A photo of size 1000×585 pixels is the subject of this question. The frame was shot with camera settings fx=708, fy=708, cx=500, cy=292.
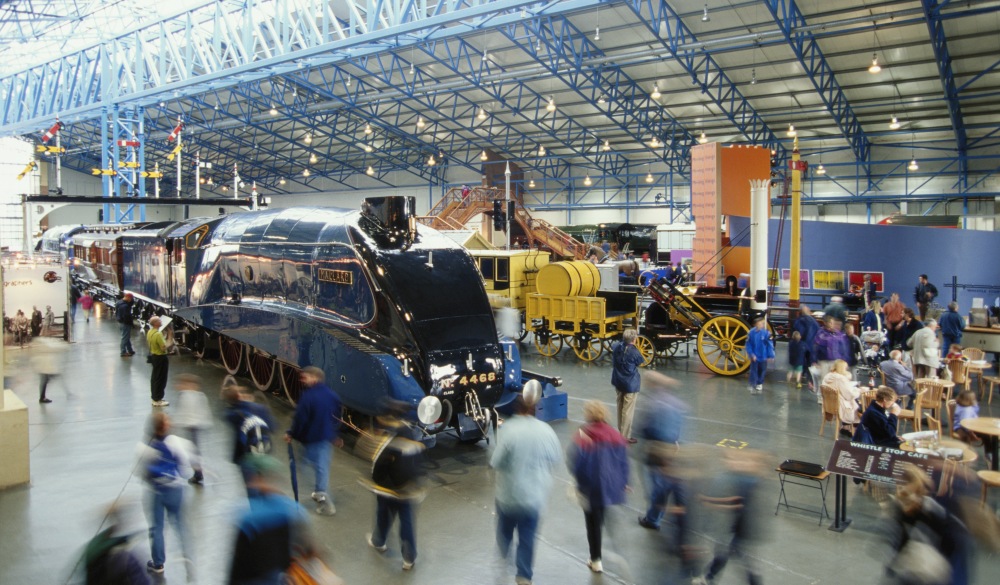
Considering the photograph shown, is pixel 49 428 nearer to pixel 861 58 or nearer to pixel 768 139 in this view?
pixel 861 58

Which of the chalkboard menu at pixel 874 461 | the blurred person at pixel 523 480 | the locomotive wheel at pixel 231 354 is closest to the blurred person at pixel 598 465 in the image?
the blurred person at pixel 523 480

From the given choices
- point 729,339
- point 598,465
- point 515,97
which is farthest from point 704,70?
point 598,465

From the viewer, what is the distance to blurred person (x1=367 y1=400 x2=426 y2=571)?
5445 millimetres

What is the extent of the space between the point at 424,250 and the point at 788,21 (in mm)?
16566

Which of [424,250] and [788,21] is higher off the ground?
[788,21]

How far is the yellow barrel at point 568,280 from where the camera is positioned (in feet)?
Answer: 51.3

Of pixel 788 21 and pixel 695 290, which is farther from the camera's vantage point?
pixel 788 21

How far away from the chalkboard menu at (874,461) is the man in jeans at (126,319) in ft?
45.2

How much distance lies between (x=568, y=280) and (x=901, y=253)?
10456 millimetres

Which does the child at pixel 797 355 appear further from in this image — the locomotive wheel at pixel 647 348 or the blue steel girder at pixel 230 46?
the blue steel girder at pixel 230 46

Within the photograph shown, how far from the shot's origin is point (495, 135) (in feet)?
126

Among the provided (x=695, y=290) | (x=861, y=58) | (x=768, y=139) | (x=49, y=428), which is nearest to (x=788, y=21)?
(x=861, y=58)

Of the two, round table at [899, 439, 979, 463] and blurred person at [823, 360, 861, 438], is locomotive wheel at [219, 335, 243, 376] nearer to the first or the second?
blurred person at [823, 360, 861, 438]

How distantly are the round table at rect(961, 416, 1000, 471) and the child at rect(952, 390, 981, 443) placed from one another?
0.59 ft
